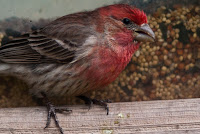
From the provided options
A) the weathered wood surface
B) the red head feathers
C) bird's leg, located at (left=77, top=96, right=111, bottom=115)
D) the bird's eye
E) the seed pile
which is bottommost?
the weathered wood surface

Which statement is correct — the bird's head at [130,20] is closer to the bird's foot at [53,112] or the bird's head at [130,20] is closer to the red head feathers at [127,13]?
the red head feathers at [127,13]

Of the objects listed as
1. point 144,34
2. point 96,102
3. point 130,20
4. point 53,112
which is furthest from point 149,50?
point 53,112

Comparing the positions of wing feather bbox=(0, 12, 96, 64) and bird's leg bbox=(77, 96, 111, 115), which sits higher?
wing feather bbox=(0, 12, 96, 64)

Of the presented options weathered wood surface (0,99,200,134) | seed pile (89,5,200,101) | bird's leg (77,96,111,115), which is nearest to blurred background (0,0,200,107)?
seed pile (89,5,200,101)

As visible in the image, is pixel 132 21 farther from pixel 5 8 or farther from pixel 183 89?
pixel 5 8

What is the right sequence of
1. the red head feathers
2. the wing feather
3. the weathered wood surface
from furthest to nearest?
the wing feather → the red head feathers → the weathered wood surface

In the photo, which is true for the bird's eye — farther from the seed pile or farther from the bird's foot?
the bird's foot

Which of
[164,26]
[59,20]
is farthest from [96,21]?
[164,26]

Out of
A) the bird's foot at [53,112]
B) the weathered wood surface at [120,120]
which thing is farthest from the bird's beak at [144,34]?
the bird's foot at [53,112]
